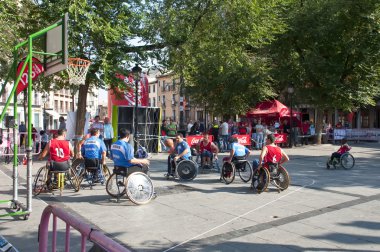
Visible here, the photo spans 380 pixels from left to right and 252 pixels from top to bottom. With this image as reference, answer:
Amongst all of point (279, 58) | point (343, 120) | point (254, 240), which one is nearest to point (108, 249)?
point (254, 240)

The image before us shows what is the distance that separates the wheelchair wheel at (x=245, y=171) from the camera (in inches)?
437

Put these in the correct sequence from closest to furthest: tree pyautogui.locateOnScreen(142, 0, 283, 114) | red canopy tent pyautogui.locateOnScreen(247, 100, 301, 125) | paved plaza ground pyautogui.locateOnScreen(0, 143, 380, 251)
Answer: paved plaza ground pyautogui.locateOnScreen(0, 143, 380, 251) → tree pyautogui.locateOnScreen(142, 0, 283, 114) → red canopy tent pyautogui.locateOnScreen(247, 100, 301, 125)

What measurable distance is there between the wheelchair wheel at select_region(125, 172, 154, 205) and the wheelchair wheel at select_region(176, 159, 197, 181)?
3.09m

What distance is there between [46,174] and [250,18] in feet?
32.8

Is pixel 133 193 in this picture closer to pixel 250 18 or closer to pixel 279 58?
pixel 250 18

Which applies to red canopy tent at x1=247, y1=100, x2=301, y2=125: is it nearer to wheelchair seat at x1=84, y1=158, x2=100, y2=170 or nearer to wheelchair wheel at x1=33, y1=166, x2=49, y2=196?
wheelchair seat at x1=84, y1=158, x2=100, y2=170

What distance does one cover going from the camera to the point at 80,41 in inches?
563

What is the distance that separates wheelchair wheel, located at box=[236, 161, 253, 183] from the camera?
11099mm

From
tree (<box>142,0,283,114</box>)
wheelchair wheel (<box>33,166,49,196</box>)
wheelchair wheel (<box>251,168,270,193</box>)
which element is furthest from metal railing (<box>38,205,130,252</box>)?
tree (<box>142,0,283,114</box>)

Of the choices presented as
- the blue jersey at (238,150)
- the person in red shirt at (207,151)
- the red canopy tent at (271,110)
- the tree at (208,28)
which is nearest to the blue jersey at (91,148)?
the blue jersey at (238,150)

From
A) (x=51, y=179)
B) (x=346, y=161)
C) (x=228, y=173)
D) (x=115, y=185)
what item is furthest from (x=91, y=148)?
(x=346, y=161)

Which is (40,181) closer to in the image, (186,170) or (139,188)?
(139,188)

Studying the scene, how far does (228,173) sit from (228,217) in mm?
3744

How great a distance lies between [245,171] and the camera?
1136 centimetres
